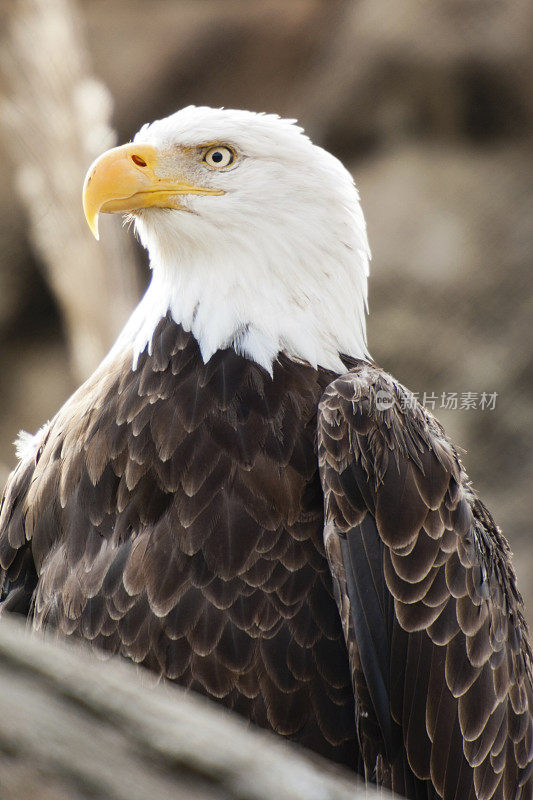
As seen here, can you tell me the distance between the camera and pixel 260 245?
3.12 metres

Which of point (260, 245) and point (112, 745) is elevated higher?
point (260, 245)

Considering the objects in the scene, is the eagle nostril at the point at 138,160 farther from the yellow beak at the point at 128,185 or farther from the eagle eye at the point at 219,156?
the eagle eye at the point at 219,156

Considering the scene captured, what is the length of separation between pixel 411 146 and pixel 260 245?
4.53 meters

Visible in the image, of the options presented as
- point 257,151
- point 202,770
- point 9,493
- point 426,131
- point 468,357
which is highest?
point 426,131

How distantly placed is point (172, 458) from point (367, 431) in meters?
0.55

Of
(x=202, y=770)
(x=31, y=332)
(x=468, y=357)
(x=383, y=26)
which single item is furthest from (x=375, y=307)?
(x=202, y=770)

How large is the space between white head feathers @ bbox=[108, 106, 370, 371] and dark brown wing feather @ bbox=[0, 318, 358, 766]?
126mm

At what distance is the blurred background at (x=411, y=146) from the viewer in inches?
275

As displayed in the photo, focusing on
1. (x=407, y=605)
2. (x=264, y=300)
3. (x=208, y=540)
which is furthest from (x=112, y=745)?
(x=264, y=300)

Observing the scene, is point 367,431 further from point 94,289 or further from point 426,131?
point 426,131

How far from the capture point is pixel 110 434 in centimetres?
296

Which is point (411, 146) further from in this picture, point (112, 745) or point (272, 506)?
point (112, 745)

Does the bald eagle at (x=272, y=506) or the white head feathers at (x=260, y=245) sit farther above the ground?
the white head feathers at (x=260, y=245)

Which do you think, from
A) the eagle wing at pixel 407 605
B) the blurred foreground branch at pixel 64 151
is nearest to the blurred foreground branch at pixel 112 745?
the eagle wing at pixel 407 605
